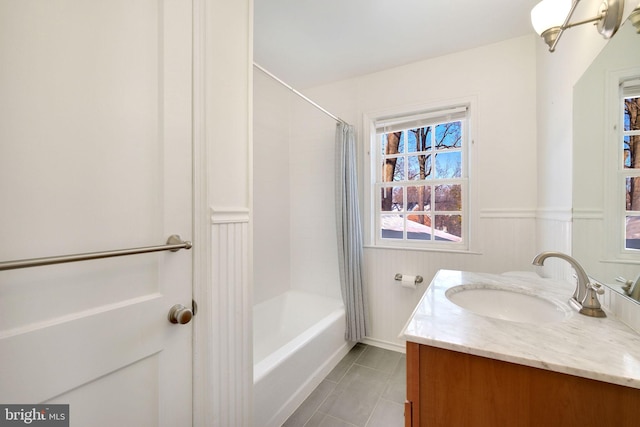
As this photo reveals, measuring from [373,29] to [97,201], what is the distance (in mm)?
1914

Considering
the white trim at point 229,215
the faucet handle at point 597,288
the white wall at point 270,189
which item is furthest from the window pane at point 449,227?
the white trim at point 229,215

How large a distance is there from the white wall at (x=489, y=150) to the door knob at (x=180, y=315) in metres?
1.79

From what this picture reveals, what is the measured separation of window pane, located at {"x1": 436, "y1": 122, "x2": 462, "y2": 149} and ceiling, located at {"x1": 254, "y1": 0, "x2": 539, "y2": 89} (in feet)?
1.84

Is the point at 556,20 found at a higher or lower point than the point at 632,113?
higher

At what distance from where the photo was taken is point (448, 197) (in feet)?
7.07

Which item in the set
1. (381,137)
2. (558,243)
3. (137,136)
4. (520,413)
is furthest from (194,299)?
(381,137)

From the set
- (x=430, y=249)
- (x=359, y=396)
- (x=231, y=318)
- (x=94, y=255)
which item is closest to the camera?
(x=94, y=255)

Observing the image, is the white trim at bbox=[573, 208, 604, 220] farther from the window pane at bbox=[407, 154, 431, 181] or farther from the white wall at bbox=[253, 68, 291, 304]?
the white wall at bbox=[253, 68, 291, 304]

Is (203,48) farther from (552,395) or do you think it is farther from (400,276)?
(400,276)

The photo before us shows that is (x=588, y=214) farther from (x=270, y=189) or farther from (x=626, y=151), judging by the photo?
(x=270, y=189)

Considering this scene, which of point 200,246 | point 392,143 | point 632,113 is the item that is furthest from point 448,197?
point 200,246

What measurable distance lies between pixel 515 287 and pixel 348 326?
1.38 m

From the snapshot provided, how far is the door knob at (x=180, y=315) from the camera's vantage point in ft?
2.63

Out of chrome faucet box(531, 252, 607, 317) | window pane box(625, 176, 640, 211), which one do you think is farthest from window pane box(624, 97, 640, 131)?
chrome faucet box(531, 252, 607, 317)
